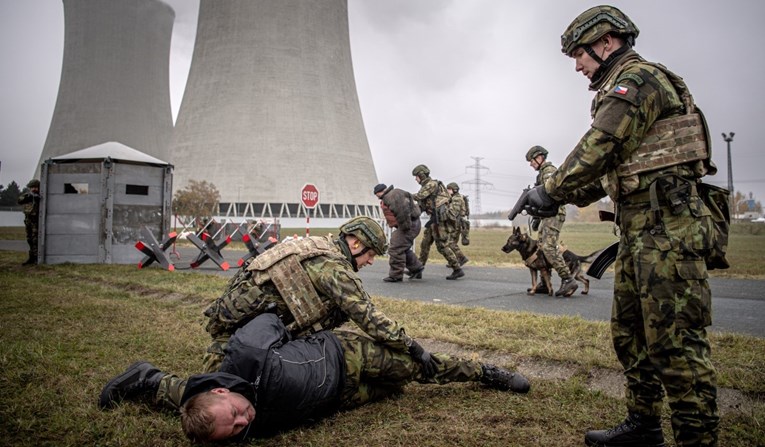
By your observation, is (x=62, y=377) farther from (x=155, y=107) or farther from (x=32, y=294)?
(x=155, y=107)

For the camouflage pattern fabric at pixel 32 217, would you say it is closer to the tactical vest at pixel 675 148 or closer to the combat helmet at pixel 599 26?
the combat helmet at pixel 599 26

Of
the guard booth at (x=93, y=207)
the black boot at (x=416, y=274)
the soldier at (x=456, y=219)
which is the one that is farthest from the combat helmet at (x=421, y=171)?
the guard booth at (x=93, y=207)

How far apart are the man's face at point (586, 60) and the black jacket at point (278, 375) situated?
1663mm

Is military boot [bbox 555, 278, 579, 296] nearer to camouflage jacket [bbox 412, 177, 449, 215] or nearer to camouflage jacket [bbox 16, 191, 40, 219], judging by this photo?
camouflage jacket [bbox 412, 177, 449, 215]

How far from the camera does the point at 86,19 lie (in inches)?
1218

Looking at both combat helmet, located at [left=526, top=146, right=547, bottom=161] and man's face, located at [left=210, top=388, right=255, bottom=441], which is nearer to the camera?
man's face, located at [left=210, top=388, right=255, bottom=441]

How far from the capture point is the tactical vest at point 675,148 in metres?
1.83

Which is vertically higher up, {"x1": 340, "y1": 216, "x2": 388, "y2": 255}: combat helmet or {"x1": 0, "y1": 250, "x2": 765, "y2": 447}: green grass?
{"x1": 340, "y1": 216, "x2": 388, "y2": 255}: combat helmet

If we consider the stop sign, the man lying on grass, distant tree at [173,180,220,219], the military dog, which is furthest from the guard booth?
distant tree at [173,180,220,219]

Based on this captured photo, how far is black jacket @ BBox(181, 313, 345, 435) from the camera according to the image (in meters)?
2.04

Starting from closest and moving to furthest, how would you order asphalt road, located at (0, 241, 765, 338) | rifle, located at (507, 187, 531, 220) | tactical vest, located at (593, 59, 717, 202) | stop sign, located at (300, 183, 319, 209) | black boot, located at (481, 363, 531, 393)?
tactical vest, located at (593, 59, 717, 202) → rifle, located at (507, 187, 531, 220) → black boot, located at (481, 363, 531, 393) → asphalt road, located at (0, 241, 765, 338) → stop sign, located at (300, 183, 319, 209)

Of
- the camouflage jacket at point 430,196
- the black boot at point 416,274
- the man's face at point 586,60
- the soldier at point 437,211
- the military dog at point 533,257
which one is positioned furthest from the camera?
the camouflage jacket at point 430,196

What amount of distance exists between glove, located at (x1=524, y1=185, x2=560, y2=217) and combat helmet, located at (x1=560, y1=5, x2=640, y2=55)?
62 centimetres

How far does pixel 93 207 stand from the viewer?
9.67m
